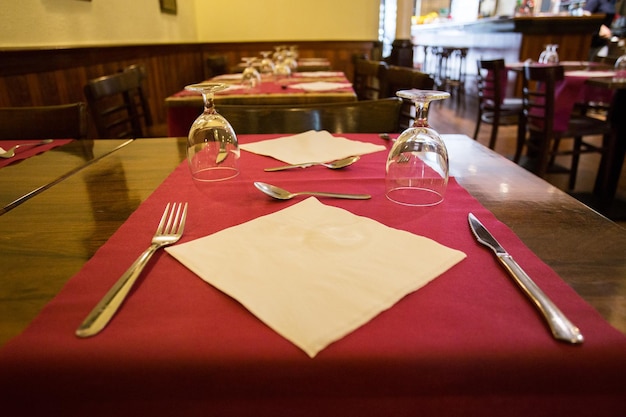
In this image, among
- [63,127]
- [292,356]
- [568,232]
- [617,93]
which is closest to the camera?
[292,356]

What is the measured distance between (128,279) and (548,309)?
0.44 m

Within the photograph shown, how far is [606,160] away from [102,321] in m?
3.17

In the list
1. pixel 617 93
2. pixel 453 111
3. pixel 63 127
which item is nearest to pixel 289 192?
pixel 63 127

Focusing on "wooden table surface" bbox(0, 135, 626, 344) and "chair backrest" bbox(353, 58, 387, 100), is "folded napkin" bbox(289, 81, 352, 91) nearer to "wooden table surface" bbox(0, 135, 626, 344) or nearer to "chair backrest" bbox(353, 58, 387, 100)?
"chair backrest" bbox(353, 58, 387, 100)

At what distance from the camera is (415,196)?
2.33 feet

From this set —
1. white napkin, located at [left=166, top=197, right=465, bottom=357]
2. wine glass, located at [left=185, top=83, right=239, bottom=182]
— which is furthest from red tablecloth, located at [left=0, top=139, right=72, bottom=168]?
white napkin, located at [left=166, top=197, right=465, bottom=357]

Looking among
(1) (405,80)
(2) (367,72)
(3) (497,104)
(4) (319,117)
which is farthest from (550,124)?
(4) (319,117)

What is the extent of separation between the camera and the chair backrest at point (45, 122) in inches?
52.1

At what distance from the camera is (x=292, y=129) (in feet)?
4.39

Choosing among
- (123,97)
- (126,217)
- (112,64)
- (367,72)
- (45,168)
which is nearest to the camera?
(126,217)

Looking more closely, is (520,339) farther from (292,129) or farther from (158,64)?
(158,64)

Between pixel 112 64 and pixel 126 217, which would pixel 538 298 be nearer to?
pixel 126 217

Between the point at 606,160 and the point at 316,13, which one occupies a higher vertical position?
the point at 316,13

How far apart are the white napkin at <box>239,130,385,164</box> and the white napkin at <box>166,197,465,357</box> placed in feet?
1.14
